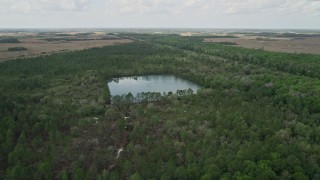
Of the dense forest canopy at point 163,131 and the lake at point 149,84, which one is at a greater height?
the dense forest canopy at point 163,131

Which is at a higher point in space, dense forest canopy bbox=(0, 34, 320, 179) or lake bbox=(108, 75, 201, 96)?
dense forest canopy bbox=(0, 34, 320, 179)

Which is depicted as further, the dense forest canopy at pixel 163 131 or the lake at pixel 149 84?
the lake at pixel 149 84

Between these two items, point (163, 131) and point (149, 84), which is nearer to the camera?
point (163, 131)

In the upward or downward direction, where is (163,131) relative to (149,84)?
upward

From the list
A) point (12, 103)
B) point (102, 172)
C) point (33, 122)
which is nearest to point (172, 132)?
point (102, 172)

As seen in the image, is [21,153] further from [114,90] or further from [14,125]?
[114,90]
